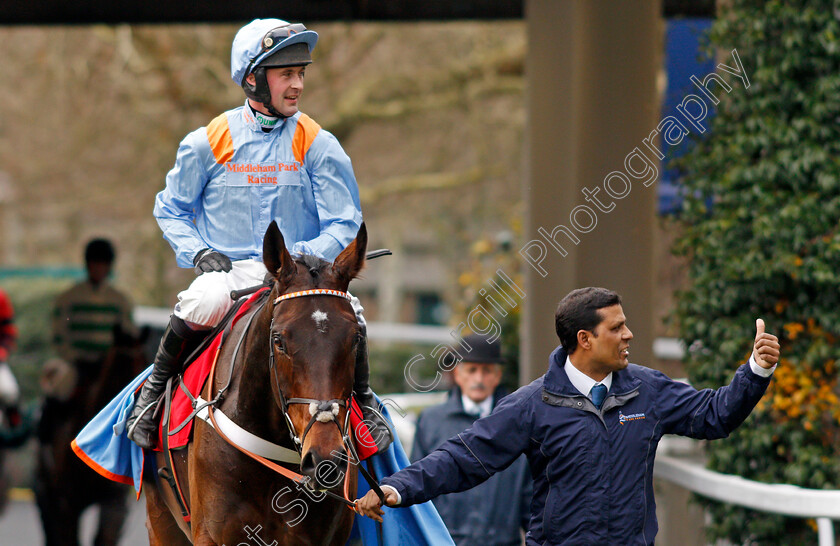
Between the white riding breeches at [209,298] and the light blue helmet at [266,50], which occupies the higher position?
the light blue helmet at [266,50]

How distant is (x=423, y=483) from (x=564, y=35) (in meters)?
4.30

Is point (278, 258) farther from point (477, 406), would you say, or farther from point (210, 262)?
point (477, 406)

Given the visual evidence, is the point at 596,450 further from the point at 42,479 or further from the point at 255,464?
the point at 42,479

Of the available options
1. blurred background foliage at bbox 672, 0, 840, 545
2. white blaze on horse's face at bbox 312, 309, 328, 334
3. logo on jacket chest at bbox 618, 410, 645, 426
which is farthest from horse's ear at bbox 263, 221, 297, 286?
blurred background foliage at bbox 672, 0, 840, 545

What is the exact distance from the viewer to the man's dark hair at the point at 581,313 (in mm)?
3477

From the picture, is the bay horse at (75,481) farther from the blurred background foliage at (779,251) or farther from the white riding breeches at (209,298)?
the blurred background foliage at (779,251)

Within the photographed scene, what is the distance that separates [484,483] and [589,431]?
1999 mm

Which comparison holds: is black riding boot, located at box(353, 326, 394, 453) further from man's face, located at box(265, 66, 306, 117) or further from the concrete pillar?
the concrete pillar

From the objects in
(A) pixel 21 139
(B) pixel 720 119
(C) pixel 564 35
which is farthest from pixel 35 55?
(B) pixel 720 119

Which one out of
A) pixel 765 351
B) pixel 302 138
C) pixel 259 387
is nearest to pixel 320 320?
pixel 259 387

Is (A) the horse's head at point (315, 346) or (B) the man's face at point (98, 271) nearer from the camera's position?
(A) the horse's head at point (315, 346)

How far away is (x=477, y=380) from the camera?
560cm

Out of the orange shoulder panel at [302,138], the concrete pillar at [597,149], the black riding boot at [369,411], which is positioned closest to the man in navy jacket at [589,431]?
the black riding boot at [369,411]

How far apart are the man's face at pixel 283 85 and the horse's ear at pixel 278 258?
28.6 inches
